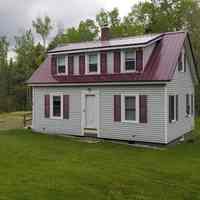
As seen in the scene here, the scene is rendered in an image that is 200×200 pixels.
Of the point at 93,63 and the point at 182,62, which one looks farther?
the point at 182,62

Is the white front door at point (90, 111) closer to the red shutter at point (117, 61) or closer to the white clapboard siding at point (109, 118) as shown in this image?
the white clapboard siding at point (109, 118)

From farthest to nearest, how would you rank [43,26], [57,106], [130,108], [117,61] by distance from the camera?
[43,26] < [57,106] < [117,61] < [130,108]

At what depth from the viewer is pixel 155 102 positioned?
14977mm

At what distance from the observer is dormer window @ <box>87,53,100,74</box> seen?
56.7 ft

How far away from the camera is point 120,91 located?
1594 centimetres

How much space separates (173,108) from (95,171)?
761 cm

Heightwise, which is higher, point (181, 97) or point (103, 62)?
point (103, 62)

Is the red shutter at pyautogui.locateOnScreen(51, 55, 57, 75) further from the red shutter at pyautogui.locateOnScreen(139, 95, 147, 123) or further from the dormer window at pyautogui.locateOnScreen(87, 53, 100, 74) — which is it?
the red shutter at pyautogui.locateOnScreen(139, 95, 147, 123)

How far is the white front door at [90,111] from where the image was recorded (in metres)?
16.9

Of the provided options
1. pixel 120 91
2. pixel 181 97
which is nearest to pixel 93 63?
pixel 120 91

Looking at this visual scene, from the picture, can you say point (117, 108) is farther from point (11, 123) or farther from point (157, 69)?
point (11, 123)

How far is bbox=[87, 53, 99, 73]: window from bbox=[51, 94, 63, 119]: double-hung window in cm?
236

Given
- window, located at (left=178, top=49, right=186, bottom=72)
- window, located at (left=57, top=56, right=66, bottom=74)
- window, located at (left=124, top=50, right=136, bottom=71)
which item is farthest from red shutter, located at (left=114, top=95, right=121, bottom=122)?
window, located at (left=57, top=56, right=66, bottom=74)

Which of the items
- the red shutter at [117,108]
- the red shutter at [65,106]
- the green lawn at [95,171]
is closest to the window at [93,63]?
the red shutter at [65,106]
